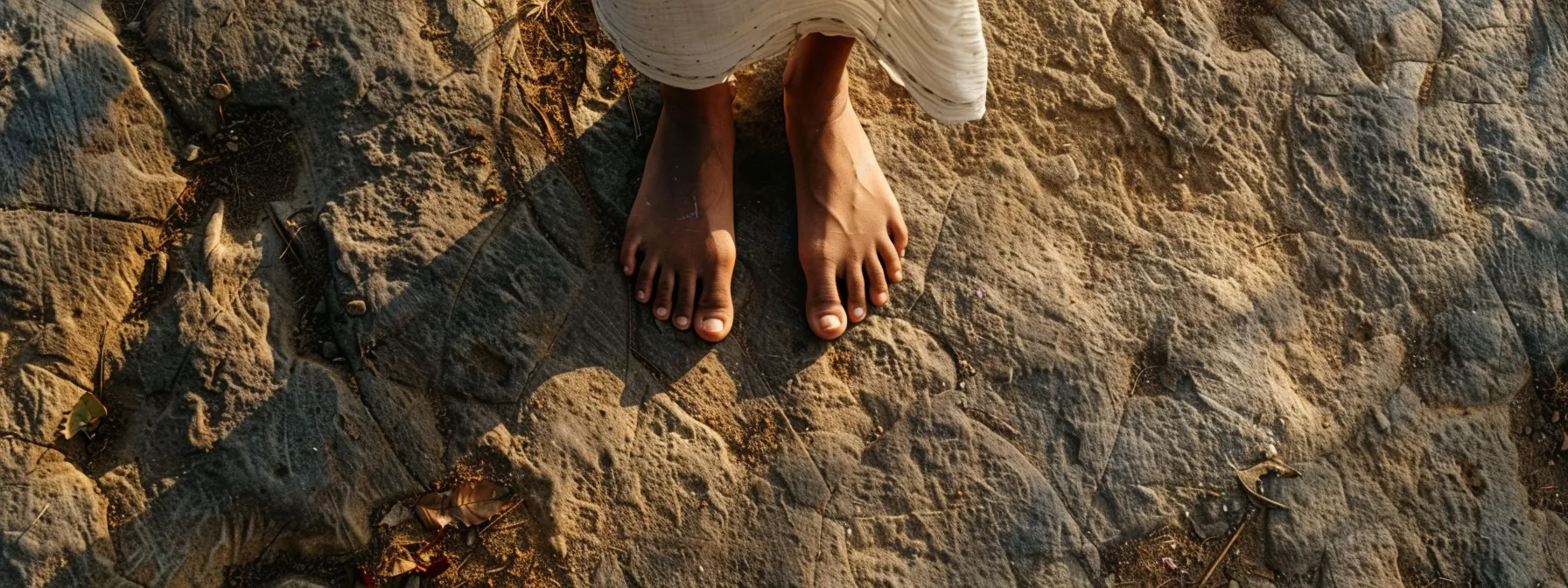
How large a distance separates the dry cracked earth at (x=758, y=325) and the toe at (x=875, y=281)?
5cm

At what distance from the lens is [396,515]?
91.4 inches

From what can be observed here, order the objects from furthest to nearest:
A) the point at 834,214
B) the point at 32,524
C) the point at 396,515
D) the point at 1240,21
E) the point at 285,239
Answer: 1. the point at 1240,21
2. the point at 834,214
3. the point at 285,239
4. the point at 396,515
5. the point at 32,524

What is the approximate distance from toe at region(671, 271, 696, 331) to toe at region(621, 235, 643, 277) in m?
0.12

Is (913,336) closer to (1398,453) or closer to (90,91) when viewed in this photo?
(1398,453)

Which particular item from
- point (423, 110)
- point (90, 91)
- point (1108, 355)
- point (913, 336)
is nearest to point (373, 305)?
point (423, 110)

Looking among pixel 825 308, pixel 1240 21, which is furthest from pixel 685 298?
pixel 1240 21

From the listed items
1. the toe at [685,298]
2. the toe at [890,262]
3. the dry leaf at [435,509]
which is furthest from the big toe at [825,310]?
the dry leaf at [435,509]

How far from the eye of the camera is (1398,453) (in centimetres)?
261

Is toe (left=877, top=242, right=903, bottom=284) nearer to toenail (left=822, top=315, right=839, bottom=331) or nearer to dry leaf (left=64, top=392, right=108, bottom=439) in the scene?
toenail (left=822, top=315, right=839, bottom=331)

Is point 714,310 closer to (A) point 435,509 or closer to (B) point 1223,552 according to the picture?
(A) point 435,509

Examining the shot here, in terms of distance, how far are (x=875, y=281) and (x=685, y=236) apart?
0.50 m

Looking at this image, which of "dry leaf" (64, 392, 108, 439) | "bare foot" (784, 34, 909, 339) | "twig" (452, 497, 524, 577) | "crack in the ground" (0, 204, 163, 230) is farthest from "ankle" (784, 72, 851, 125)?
"dry leaf" (64, 392, 108, 439)

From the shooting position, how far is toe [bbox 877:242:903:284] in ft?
8.50

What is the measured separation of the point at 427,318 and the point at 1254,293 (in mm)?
2145
